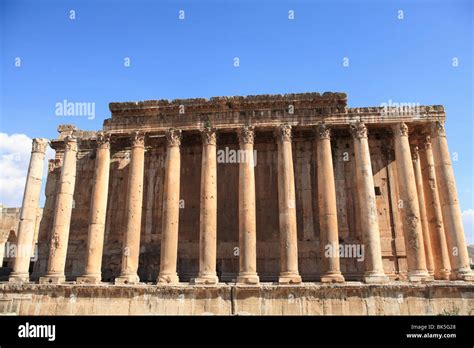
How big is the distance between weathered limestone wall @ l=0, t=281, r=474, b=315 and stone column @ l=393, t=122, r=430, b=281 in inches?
57.0

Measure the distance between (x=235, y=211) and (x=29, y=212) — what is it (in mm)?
10903

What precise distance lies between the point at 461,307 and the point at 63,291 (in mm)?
16983

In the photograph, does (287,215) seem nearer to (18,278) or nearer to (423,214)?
(423,214)

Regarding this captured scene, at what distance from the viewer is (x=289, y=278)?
679 inches

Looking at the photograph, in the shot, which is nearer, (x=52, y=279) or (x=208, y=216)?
(x=52, y=279)

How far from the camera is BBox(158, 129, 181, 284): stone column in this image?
18.1 meters

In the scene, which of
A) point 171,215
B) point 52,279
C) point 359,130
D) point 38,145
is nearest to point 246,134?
point 171,215

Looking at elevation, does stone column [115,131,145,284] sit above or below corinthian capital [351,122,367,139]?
below

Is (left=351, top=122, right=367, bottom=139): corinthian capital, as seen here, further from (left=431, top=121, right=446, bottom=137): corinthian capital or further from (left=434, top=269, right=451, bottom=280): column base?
(left=434, top=269, right=451, bottom=280): column base

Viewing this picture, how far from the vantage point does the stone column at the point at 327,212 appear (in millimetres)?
17547

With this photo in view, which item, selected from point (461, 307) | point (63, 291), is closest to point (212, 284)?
point (63, 291)

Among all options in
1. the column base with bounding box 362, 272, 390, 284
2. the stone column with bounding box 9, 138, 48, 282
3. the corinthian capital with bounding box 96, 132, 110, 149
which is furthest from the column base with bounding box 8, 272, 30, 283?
the column base with bounding box 362, 272, 390, 284

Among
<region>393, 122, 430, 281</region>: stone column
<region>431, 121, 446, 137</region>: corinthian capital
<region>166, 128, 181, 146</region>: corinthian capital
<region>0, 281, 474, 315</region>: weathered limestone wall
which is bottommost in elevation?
<region>0, 281, 474, 315</region>: weathered limestone wall
